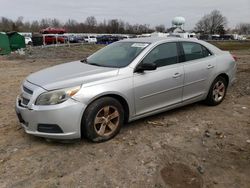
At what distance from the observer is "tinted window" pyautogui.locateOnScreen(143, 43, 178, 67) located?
464 centimetres

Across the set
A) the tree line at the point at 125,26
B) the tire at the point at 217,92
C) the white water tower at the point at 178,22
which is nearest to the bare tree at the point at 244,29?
the tree line at the point at 125,26

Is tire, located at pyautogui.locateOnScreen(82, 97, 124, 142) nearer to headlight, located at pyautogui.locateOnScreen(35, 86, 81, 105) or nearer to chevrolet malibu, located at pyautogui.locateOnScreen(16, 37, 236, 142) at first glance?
chevrolet malibu, located at pyautogui.locateOnScreen(16, 37, 236, 142)

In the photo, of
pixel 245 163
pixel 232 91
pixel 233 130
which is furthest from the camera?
pixel 232 91

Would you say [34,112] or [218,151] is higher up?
[34,112]

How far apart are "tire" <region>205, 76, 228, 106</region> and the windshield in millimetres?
1847

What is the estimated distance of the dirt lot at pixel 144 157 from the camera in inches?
125

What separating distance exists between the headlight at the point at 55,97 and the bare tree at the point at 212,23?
104 metres

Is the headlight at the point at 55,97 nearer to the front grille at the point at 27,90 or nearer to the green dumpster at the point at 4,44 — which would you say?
the front grille at the point at 27,90

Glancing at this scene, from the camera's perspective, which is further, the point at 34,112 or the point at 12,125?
the point at 12,125

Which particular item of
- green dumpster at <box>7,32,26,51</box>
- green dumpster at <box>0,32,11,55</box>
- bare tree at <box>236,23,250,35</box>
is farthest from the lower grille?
bare tree at <box>236,23,250,35</box>

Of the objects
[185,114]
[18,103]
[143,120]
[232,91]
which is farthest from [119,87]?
[232,91]

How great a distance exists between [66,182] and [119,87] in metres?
1.57

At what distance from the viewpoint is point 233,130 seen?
182 inches

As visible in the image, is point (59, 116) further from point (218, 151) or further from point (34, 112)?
point (218, 151)
